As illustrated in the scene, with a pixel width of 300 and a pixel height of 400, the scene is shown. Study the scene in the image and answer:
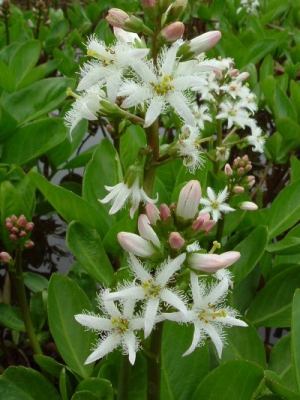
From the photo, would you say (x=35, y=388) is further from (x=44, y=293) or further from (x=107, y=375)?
(x=44, y=293)

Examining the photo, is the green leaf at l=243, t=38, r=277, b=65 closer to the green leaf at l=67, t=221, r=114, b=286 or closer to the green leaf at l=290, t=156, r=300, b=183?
the green leaf at l=290, t=156, r=300, b=183

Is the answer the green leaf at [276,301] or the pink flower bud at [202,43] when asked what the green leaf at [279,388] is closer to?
the green leaf at [276,301]

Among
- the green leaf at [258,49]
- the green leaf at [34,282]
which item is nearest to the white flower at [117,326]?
the green leaf at [34,282]

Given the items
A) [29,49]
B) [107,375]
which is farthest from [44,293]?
[29,49]

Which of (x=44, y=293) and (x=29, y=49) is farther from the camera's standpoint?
(x=29, y=49)

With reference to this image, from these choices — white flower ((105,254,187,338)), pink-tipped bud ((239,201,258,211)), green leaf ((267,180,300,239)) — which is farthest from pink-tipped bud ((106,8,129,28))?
green leaf ((267,180,300,239))

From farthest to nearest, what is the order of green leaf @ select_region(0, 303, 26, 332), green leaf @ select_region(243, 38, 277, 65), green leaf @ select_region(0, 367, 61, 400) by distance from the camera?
1. green leaf @ select_region(243, 38, 277, 65)
2. green leaf @ select_region(0, 303, 26, 332)
3. green leaf @ select_region(0, 367, 61, 400)
